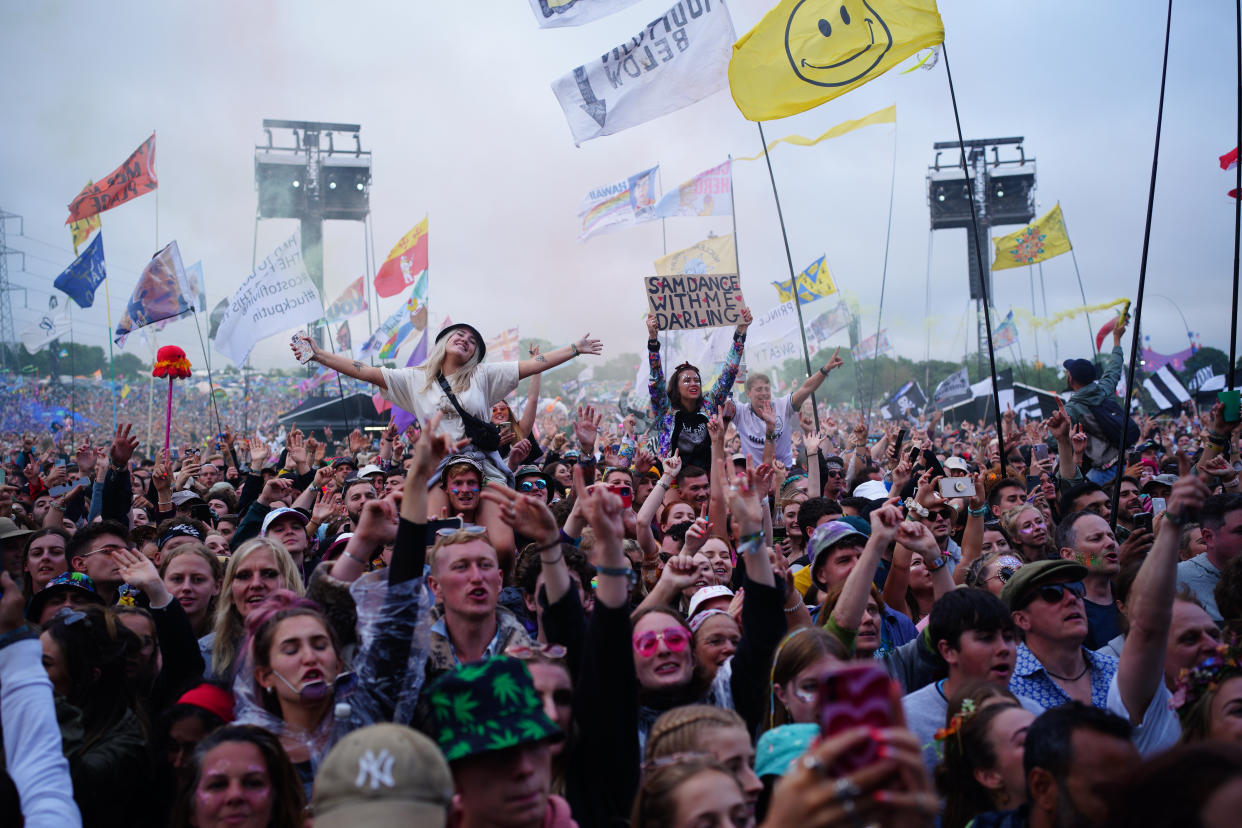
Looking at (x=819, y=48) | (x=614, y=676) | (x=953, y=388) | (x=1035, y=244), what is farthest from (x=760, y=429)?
(x=953, y=388)

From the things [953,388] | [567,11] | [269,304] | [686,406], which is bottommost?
[686,406]

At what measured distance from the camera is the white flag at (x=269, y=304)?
12.6m

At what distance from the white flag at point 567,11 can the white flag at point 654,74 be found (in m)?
0.48

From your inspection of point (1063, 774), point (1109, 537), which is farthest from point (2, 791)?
point (1109, 537)

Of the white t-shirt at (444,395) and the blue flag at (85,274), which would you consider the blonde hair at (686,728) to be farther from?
the blue flag at (85,274)

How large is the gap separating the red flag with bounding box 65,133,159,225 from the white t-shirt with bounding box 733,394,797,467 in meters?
11.3

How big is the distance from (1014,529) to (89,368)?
243ft

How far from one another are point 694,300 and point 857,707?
887cm

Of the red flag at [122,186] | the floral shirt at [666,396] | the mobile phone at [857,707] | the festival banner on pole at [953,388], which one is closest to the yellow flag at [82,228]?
the red flag at [122,186]

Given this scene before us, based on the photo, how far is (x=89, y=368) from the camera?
66.0 m

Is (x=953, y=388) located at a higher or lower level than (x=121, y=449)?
higher

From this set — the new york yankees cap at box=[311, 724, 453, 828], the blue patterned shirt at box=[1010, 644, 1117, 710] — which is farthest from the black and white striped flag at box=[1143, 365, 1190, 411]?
the new york yankees cap at box=[311, 724, 453, 828]

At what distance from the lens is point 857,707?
1.29 metres

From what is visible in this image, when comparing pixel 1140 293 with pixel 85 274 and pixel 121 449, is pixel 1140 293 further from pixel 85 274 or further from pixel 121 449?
pixel 85 274
